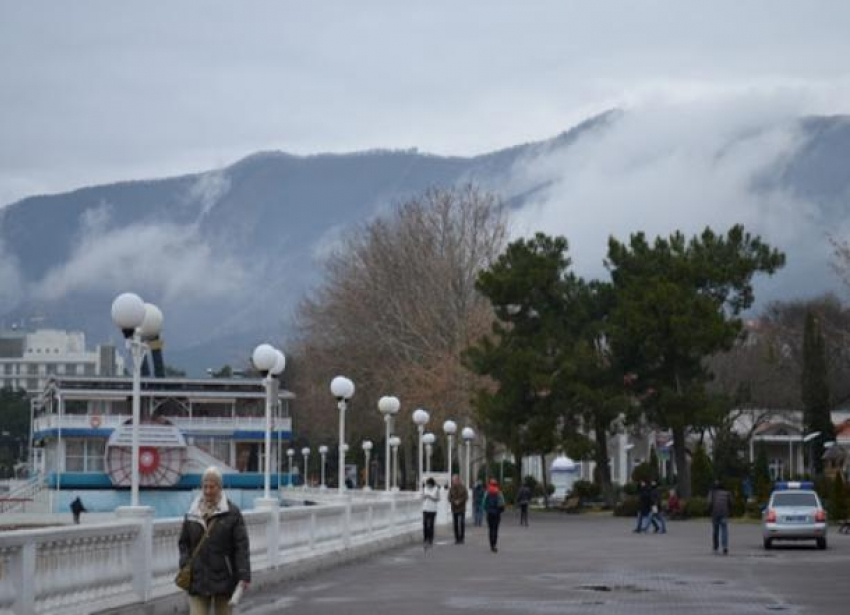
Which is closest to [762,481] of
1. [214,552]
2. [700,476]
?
[700,476]

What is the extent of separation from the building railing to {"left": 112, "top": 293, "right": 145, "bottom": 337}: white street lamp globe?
73.7 m

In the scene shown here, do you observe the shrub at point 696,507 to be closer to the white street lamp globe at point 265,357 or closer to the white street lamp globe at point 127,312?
the white street lamp globe at point 265,357

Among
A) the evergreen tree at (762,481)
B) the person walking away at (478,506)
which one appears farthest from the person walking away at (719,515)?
the evergreen tree at (762,481)

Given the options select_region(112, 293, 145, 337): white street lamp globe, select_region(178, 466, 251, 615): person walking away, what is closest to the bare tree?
select_region(112, 293, 145, 337): white street lamp globe

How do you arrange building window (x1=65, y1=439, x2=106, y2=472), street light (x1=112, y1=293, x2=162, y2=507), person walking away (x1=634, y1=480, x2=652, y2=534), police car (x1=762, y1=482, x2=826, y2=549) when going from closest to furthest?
street light (x1=112, y1=293, x2=162, y2=507)
police car (x1=762, y1=482, x2=826, y2=549)
person walking away (x1=634, y1=480, x2=652, y2=534)
building window (x1=65, y1=439, x2=106, y2=472)

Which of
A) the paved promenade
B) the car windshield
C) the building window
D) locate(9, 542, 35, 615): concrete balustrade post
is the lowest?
the paved promenade

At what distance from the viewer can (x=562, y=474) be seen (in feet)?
411

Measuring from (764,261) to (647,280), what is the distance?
20.0ft

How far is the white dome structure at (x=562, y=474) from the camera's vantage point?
11919cm

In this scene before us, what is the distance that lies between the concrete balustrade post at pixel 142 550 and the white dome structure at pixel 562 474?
328 feet

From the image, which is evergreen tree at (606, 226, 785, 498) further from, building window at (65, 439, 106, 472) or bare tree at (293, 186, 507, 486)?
Result: building window at (65, 439, 106, 472)

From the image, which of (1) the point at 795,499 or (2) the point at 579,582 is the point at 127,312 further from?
(1) the point at 795,499

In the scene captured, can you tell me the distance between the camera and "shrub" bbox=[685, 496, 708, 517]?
67438 millimetres

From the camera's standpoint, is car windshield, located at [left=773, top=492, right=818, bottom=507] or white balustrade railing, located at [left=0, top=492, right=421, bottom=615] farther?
car windshield, located at [left=773, top=492, right=818, bottom=507]
